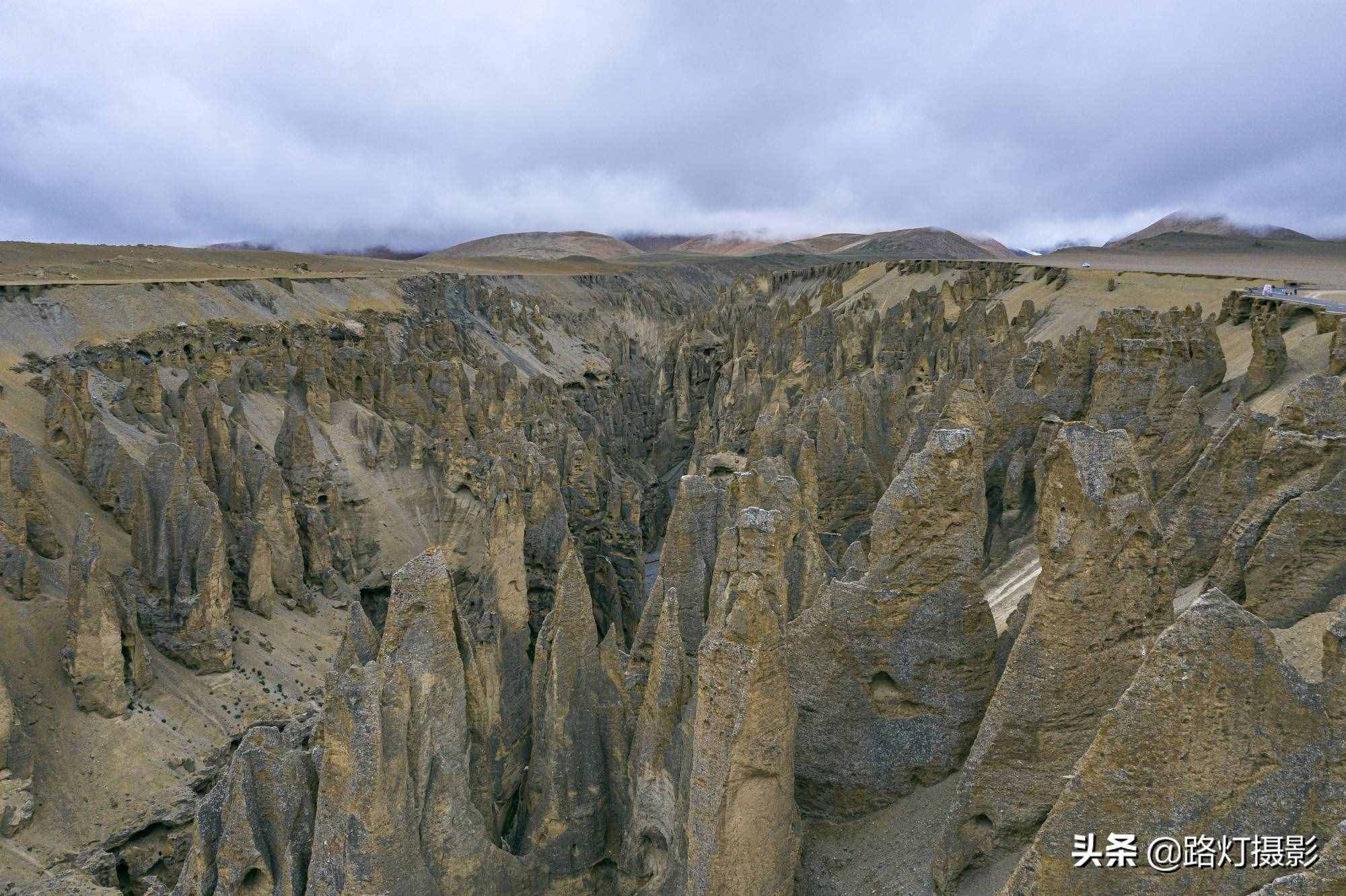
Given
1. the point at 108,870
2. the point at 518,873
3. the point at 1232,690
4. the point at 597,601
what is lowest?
the point at 108,870

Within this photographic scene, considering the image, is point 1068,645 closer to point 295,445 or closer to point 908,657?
point 908,657

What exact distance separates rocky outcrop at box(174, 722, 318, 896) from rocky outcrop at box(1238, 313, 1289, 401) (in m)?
20.0

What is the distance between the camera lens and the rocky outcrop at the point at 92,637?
2000 cm

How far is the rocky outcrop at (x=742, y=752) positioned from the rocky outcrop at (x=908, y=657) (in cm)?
147

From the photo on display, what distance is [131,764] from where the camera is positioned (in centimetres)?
1977

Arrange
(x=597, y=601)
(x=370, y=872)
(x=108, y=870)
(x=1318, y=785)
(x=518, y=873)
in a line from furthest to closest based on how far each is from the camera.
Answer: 1. (x=597, y=601)
2. (x=108, y=870)
3. (x=518, y=873)
4. (x=370, y=872)
5. (x=1318, y=785)

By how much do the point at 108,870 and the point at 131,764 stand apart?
284 centimetres

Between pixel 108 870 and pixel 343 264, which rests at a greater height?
pixel 343 264

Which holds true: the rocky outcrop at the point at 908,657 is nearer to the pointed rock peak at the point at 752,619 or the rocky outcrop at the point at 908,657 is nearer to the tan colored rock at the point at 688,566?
the pointed rock peak at the point at 752,619

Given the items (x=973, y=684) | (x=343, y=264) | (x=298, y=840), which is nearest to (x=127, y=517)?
(x=298, y=840)

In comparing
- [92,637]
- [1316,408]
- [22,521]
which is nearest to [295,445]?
[22,521]

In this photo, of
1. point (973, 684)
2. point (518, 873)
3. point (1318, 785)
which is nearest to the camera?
point (1318, 785)

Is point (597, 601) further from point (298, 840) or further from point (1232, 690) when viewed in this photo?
point (1232, 690)

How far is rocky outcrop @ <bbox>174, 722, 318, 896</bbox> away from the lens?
9492 millimetres
